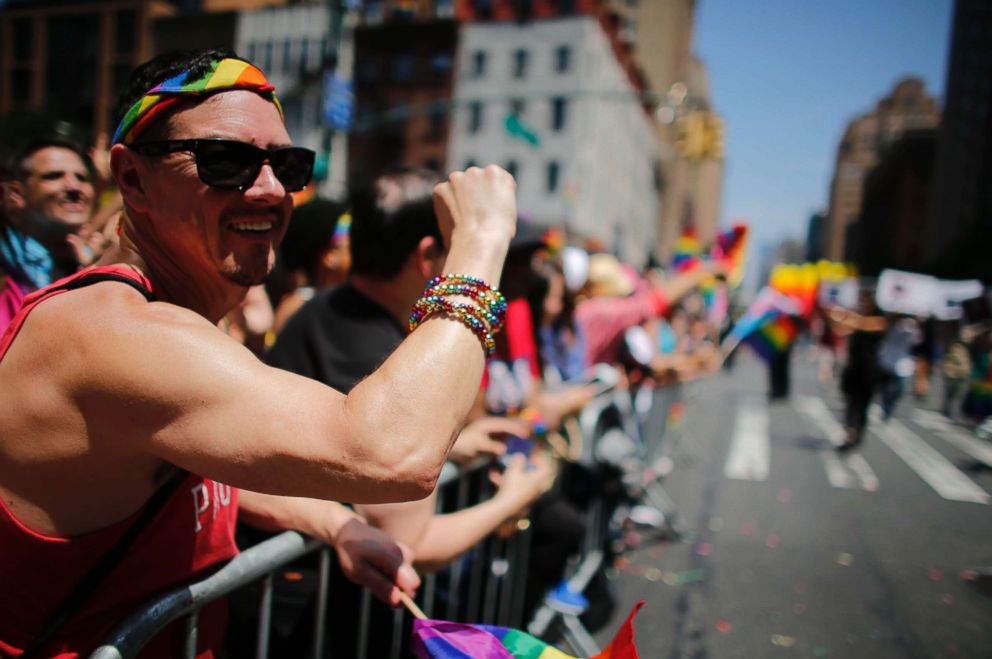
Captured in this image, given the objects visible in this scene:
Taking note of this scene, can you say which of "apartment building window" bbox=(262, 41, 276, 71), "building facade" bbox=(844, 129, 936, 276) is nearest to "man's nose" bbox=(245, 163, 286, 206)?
"apartment building window" bbox=(262, 41, 276, 71)

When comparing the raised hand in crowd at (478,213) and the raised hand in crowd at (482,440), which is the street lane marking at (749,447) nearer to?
the raised hand in crowd at (482,440)

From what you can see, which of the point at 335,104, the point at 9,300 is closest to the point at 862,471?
the point at 9,300

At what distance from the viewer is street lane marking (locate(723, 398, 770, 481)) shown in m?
Answer: 8.23

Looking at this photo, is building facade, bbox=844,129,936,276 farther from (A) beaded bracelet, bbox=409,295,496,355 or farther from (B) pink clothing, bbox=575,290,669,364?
(A) beaded bracelet, bbox=409,295,496,355

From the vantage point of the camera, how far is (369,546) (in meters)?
1.57

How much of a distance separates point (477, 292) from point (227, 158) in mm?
505

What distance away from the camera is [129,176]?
1.22 m

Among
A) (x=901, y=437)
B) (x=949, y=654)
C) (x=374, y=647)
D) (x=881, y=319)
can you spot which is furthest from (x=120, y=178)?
(x=901, y=437)

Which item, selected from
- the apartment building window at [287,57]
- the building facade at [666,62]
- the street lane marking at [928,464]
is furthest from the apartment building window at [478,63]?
the street lane marking at [928,464]

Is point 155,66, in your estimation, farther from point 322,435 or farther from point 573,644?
point 573,644

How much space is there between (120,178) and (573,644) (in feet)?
9.05

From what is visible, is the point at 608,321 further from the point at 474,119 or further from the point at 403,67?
the point at 403,67

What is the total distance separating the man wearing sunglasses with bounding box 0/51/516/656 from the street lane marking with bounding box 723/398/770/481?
7.55 metres

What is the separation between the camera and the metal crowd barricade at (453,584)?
4.28 feet
